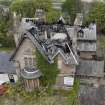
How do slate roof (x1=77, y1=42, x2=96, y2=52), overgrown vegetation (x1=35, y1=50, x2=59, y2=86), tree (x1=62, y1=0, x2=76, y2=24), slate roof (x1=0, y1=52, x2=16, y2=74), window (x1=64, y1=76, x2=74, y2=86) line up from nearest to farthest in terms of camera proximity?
overgrown vegetation (x1=35, y1=50, x2=59, y2=86) < window (x1=64, y1=76, x2=74, y2=86) < slate roof (x1=0, y1=52, x2=16, y2=74) < slate roof (x1=77, y1=42, x2=96, y2=52) < tree (x1=62, y1=0, x2=76, y2=24)

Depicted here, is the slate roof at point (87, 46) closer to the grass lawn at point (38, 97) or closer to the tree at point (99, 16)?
the grass lawn at point (38, 97)

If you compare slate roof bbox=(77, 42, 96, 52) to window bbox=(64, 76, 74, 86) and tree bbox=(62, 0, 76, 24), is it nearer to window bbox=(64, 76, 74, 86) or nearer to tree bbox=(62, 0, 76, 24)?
window bbox=(64, 76, 74, 86)

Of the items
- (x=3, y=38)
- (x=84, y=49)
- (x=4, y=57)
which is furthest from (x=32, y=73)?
(x=3, y=38)

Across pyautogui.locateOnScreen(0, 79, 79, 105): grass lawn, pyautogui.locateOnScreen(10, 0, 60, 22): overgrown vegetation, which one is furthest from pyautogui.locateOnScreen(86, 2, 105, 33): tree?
pyautogui.locateOnScreen(0, 79, 79, 105): grass lawn

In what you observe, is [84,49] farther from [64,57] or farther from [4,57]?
[4,57]

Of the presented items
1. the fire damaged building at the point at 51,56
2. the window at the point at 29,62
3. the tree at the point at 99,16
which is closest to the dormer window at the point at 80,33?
the fire damaged building at the point at 51,56
